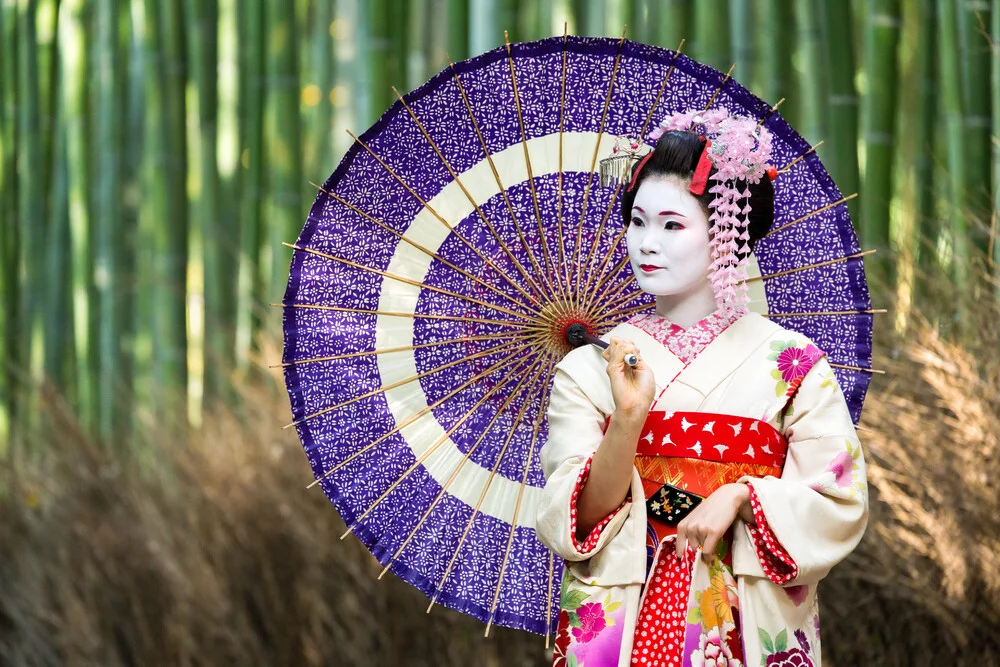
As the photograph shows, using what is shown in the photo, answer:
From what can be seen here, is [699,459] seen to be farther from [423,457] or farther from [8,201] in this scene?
[8,201]

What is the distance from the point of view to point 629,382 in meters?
1.70

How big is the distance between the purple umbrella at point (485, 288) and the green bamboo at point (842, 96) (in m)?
1.30

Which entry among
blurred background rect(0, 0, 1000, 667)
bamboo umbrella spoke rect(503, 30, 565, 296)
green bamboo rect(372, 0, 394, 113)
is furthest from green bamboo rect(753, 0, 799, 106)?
bamboo umbrella spoke rect(503, 30, 565, 296)

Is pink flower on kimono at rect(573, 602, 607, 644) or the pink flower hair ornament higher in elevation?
the pink flower hair ornament

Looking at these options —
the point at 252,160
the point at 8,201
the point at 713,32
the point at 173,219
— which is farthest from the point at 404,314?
the point at 8,201

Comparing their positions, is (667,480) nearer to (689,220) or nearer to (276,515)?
(689,220)

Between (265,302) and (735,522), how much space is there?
2821mm

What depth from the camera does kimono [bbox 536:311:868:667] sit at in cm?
169

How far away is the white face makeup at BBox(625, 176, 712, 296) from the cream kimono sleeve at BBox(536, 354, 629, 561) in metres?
0.16

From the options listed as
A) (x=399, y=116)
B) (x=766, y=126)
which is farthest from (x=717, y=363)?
(x=399, y=116)

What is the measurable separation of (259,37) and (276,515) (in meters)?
1.75

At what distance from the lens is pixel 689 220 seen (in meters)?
1.78

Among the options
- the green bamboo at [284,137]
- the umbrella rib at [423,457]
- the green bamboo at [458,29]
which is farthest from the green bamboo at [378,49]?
the umbrella rib at [423,457]

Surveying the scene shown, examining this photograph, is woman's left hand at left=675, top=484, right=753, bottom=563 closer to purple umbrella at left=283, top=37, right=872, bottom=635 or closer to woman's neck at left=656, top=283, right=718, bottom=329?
woman's neck at left=656, top=283, right=718, bottom=329
